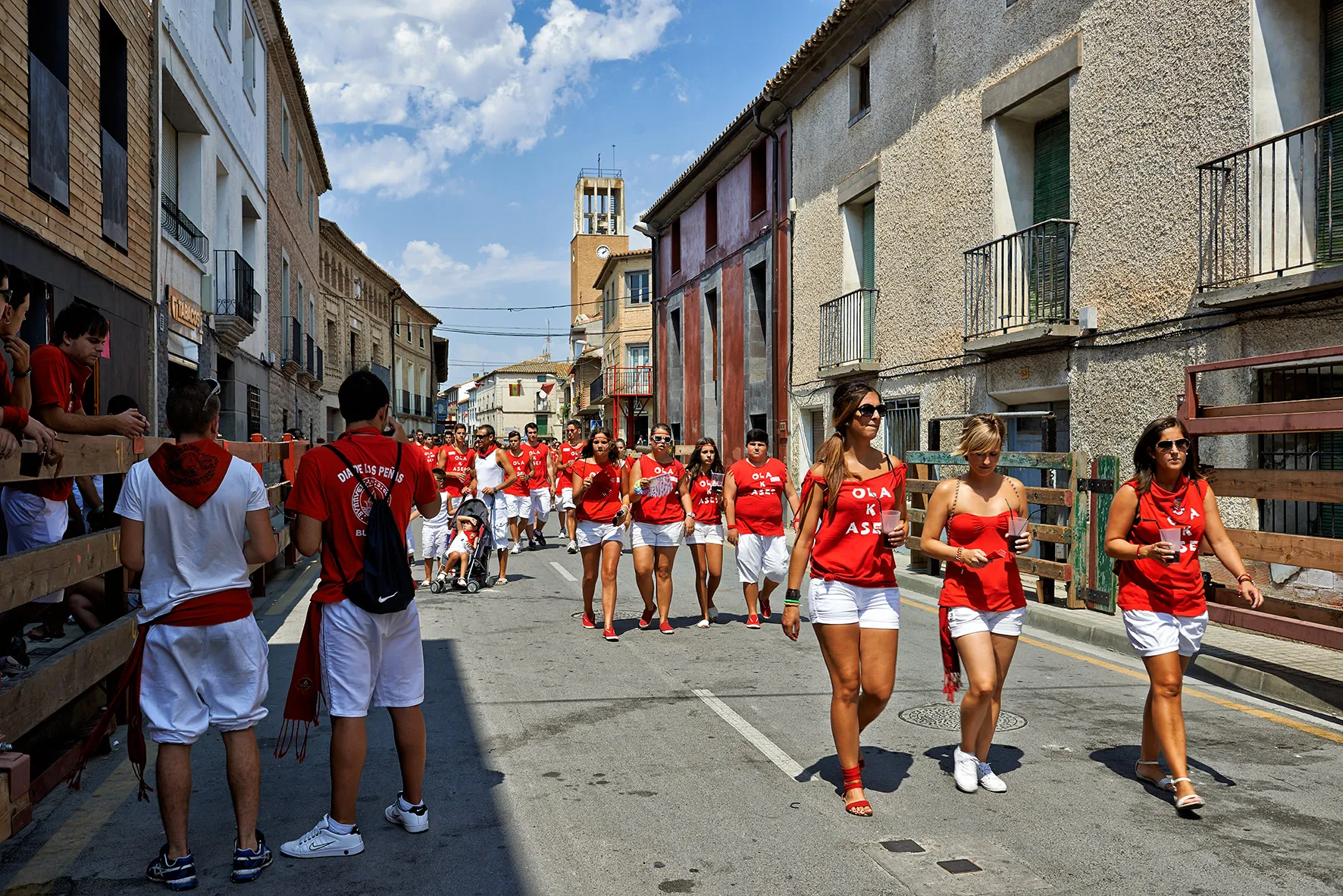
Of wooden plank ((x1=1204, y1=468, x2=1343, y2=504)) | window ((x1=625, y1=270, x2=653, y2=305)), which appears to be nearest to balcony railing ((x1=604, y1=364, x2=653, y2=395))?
window ((x1=625, y1=270, x2=653, y2=305))

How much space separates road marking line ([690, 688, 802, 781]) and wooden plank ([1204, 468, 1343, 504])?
3318 millimetres

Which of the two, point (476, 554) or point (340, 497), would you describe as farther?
point (476, 554)

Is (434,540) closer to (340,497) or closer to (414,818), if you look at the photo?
(414,818)

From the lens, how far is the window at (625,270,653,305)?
47.3 meters

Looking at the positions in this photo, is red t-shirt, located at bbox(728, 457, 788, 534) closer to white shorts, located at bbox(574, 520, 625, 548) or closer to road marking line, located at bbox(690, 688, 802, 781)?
white shorts, located at bbox(574, 520, 625, 548)

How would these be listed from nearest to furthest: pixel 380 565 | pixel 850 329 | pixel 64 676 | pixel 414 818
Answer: pixel 380 565 → pixel 414 818 → pixel 64 676 → pixel 850 329

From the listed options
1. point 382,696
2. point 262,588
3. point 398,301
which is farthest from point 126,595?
point 398,301

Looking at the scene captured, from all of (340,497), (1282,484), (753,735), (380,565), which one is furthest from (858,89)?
(380,565)

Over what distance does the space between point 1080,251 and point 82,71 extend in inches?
425

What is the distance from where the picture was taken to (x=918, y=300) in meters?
16.4

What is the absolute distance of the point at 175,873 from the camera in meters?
3.77

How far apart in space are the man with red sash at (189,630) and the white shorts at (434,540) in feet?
26.9

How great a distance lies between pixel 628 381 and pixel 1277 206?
34.1 metres

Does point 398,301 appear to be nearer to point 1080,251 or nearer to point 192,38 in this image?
point 192,38
